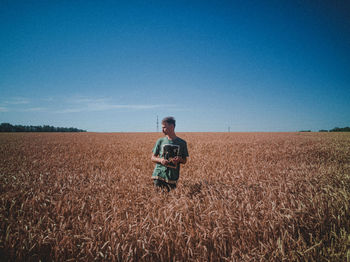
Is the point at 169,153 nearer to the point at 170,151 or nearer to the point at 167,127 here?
the point at 170,151

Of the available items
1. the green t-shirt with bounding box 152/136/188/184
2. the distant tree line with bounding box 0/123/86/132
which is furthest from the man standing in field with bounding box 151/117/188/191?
the distant tree line with bounding box 0/123/86/132

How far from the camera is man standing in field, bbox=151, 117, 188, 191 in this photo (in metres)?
3.23

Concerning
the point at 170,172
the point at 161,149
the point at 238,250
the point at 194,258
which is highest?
the point at 161,149

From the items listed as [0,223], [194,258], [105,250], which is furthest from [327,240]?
[0,223]

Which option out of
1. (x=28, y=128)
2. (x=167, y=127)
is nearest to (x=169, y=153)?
(x=167, y=127)

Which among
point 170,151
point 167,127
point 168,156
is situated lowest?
point 168,156

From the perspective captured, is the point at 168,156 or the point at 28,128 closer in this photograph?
the point at 168,156

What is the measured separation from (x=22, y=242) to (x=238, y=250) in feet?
8.44

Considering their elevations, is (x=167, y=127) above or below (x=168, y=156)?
above

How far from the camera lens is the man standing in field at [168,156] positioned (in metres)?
3.23

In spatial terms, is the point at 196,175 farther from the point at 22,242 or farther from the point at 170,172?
the point at 22,242

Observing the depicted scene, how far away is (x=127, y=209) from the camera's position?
276cm

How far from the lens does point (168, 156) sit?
10.7ft

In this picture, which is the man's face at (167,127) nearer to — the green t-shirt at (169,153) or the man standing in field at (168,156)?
the man standing in field at (168,156)
